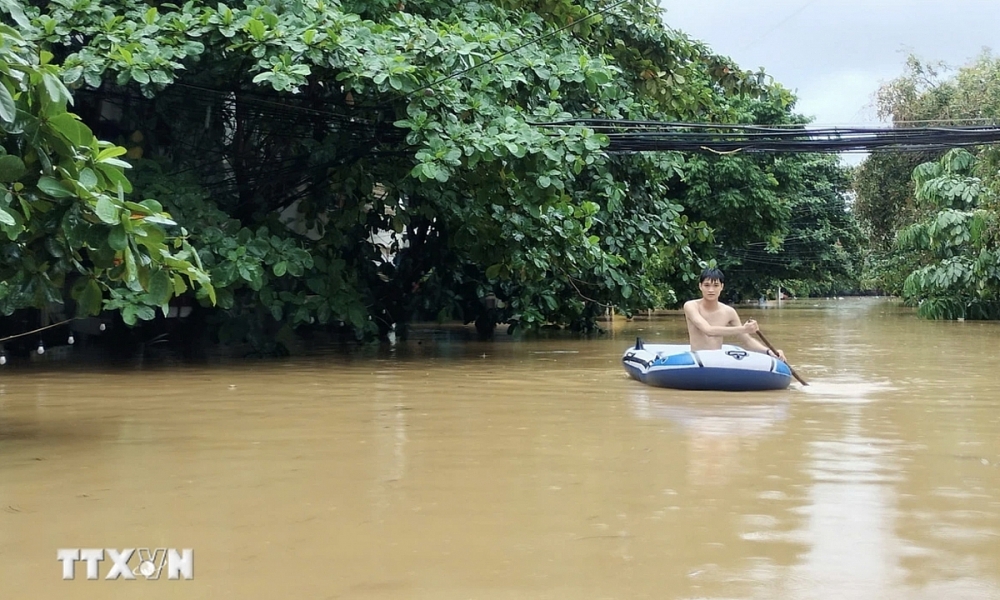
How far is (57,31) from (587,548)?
30.1 ft

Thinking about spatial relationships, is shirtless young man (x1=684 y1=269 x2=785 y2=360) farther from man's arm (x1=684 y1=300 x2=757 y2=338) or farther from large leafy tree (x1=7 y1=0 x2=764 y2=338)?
large leafy tree (x1=7 y1=0 x2=764 y2=338)

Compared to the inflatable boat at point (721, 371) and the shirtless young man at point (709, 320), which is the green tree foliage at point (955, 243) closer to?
the shirtless young man at point (709, 320)

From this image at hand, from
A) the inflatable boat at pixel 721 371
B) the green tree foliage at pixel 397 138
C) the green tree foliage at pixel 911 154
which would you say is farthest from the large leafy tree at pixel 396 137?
the green tree foliage at pixel 911 154

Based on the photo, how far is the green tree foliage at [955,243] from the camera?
83.6ft

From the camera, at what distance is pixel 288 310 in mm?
14094

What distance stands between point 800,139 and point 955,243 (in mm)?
12969

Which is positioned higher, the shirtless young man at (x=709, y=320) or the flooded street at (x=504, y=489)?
the shirtless young man at (x=709, y=320)

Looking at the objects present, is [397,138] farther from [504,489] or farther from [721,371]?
[504,489]

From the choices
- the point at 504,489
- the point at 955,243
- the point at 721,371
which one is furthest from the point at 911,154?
the point at 504,489

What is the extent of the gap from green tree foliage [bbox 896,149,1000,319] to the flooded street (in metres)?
15.9

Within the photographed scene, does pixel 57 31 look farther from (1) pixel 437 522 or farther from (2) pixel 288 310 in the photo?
(1) pixel 437 522

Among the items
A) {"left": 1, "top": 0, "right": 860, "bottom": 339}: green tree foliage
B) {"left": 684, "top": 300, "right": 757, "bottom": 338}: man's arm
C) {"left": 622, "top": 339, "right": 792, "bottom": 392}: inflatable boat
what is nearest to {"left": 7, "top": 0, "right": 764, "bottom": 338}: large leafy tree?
{"left": 1, "top": 0, "right": 860, "bottom": 339}: green tree foliage

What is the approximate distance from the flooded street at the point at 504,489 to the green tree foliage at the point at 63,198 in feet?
3.86

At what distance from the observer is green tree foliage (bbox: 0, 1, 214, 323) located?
19.4 ft
